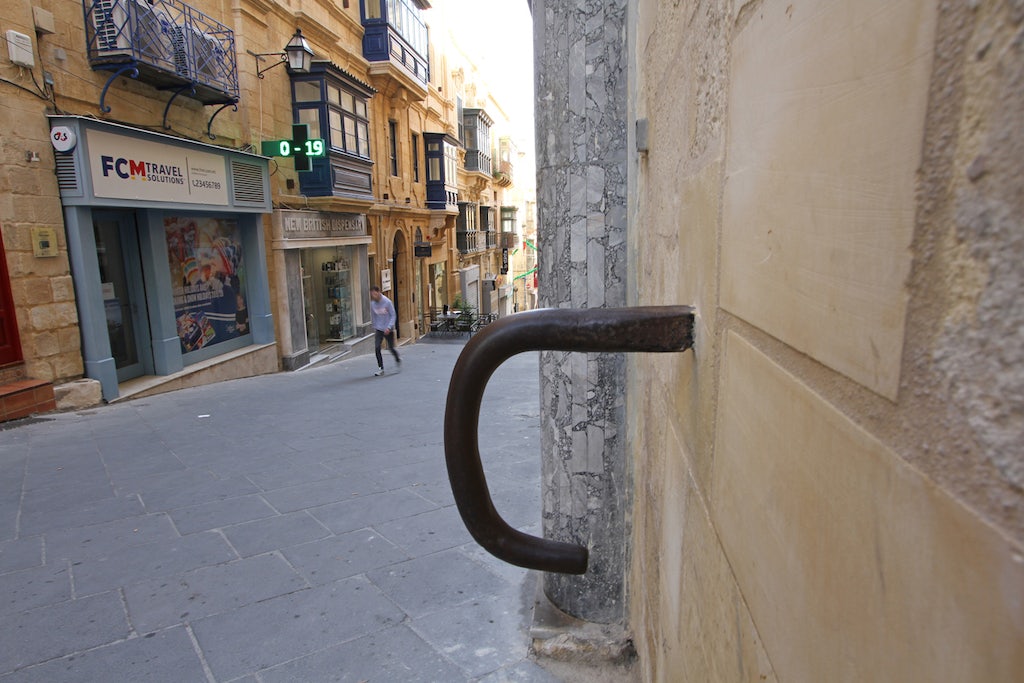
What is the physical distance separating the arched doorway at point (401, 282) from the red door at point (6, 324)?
42.0ft

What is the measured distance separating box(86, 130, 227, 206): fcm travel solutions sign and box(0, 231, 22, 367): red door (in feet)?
4.79

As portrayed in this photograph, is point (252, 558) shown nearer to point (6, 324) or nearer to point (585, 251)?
point (585, 251)

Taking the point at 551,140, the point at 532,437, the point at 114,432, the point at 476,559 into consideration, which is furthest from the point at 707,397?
the point at 114,432

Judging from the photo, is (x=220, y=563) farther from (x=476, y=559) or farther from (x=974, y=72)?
(x=974, y=72)

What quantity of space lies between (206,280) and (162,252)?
1371 mm

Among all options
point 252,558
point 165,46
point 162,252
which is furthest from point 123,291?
point 252,558

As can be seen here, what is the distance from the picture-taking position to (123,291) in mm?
9414

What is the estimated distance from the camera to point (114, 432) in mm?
6770

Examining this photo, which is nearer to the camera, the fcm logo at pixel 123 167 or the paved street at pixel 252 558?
the paved street at pixel 252 558

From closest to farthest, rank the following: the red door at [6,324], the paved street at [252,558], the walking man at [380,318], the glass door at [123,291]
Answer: the paved street at [252,558] → the red door at [6,324] → the glass door at [123,291] → the walking man at [380,318]

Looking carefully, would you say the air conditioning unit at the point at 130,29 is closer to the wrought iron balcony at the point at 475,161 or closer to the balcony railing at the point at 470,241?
the balcony railing at the point at 470,241

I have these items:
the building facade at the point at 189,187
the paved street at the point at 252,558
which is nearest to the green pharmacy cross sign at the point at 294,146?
the building facade at the point at 189,187

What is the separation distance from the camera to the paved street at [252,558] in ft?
9.77

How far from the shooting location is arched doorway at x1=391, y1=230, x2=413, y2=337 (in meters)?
20.2
